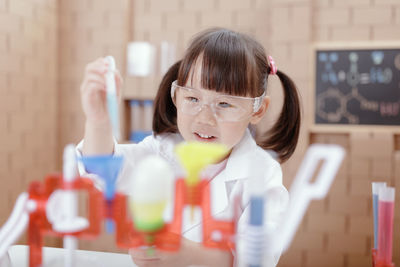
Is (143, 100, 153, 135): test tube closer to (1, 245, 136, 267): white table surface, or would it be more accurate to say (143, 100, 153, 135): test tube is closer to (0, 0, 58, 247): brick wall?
(0, 0, 58, 247): brick wall

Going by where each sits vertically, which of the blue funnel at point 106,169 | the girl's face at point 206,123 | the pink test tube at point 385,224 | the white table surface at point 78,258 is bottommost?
the white table surface at point 78,258

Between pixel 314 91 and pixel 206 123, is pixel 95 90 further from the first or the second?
pixel 314 91

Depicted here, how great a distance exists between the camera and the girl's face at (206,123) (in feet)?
2.39

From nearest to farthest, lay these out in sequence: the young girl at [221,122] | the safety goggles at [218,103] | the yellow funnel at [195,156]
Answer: the yellow funnel at [195,156]
the young girl at [221,122]
the safety goggles at [218,103]

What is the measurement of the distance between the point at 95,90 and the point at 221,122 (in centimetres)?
27

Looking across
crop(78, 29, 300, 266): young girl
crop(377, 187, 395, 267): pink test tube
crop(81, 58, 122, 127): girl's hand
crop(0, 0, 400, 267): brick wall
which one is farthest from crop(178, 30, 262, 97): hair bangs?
crop(0, 0, 400, 267): brick wall

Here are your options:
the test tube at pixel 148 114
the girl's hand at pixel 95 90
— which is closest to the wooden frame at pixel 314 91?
the test tube at pixel 148 114

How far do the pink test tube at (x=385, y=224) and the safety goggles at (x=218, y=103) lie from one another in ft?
1.00

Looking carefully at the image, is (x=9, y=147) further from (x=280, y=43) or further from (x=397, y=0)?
(x=397, y=0)

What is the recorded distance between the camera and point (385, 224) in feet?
1.65

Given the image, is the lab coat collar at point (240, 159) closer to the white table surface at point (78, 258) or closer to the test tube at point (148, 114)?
the white table surface at point (78, 258)

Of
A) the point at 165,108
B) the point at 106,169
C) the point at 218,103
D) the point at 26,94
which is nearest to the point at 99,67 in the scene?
the point at 106,169

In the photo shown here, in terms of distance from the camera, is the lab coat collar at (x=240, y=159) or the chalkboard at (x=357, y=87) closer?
the lab coat collar at (x=240, y=159)

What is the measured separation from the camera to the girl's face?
728 millimetres
